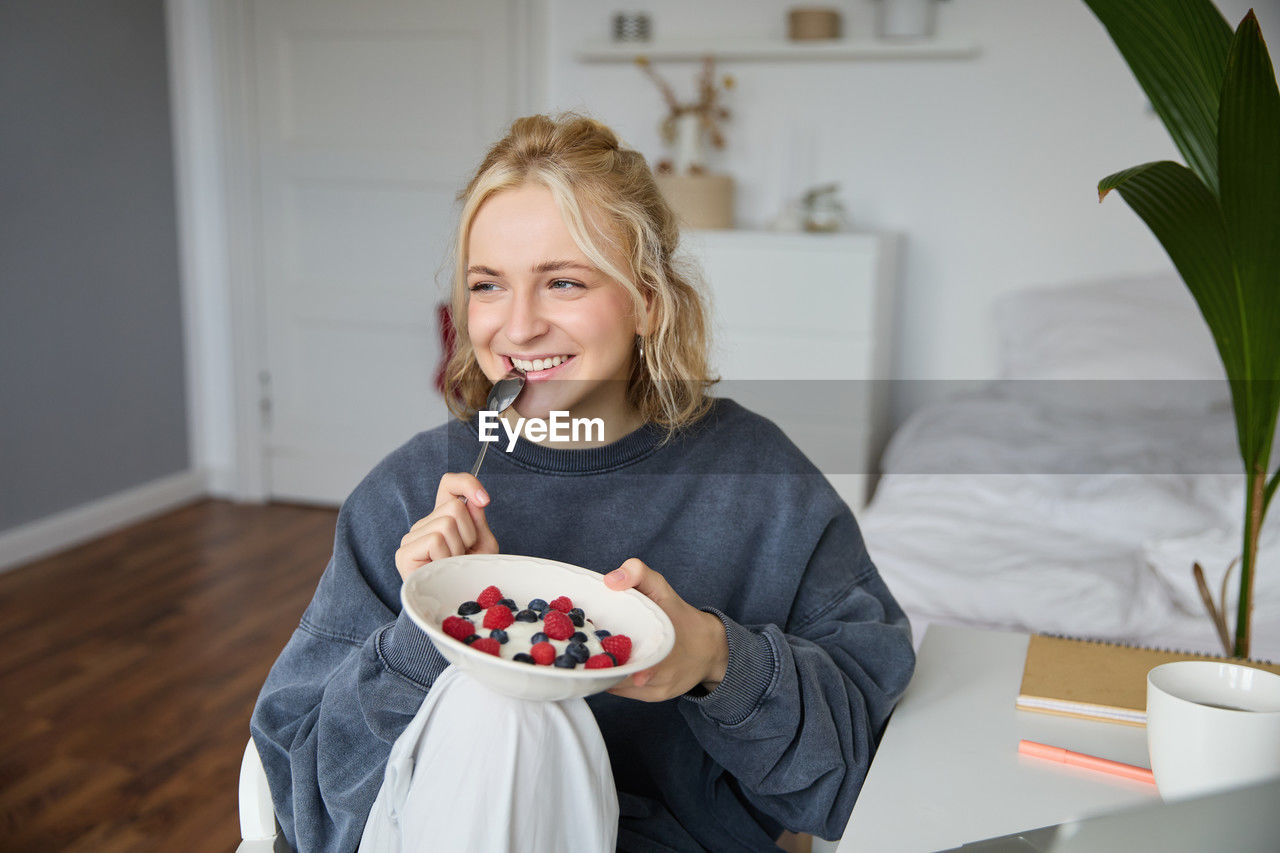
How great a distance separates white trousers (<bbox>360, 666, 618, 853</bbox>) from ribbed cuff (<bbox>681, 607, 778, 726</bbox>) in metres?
0.12

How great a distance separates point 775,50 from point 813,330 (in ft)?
2.74

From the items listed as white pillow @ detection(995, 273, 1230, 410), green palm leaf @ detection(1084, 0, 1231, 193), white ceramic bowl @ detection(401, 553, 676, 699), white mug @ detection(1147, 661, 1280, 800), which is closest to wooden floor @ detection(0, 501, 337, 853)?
white ceramic bowl @ detection(401, 553, 676, 699)

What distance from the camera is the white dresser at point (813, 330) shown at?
2.91 meters

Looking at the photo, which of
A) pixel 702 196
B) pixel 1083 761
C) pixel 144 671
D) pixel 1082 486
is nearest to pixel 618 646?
pixel 1083 761

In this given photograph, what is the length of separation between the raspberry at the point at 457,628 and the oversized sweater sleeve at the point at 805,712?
0.21 m

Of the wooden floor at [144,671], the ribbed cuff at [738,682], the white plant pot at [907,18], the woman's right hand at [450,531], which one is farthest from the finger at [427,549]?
the white plant pot at [907,18]

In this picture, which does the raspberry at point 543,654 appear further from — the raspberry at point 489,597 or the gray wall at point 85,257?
the gray wall at point 85,257

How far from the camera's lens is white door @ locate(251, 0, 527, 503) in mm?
3484

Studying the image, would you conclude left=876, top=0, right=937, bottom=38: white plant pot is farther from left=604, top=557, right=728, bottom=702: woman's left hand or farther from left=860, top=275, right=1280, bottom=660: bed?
left=604, top=557, right=728, bottom=702: woman's left hand

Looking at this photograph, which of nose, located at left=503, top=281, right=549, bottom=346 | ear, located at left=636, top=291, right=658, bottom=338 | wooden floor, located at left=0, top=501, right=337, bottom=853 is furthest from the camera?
wooden floor, located at left=0, top=501, right=337, bottom=853

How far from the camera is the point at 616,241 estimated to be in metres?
1.05

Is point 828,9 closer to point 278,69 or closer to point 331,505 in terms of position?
point 278,69

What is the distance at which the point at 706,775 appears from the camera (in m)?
1.06

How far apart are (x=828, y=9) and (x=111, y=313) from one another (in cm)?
237
